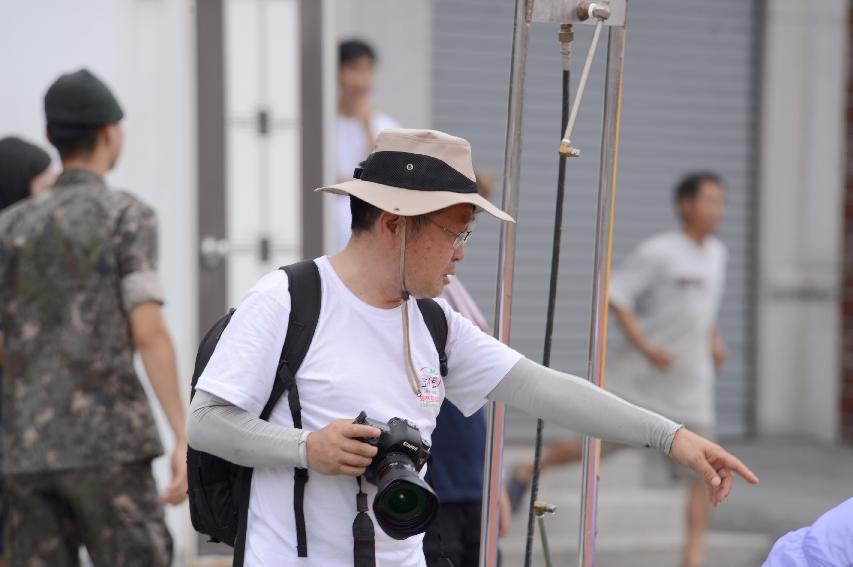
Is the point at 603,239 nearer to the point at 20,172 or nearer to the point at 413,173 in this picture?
the point at 413,173

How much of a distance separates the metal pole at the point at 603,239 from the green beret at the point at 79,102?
5.35 feet

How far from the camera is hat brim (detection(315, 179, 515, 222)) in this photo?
2598 mm

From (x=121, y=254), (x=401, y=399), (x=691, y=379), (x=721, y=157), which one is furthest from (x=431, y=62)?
(x=401, y=399)

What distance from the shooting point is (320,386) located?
8.52ft

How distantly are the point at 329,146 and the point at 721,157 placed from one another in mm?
5050

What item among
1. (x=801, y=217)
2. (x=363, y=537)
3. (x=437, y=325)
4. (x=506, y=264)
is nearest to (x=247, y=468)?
(x=363, y=537)

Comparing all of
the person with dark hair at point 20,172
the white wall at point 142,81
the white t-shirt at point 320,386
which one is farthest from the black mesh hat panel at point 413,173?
the white wall at point 142,81

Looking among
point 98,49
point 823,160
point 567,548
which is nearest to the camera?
point 98,49

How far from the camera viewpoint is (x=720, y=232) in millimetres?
10070

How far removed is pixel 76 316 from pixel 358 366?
1.54 m

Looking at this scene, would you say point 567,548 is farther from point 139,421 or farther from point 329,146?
point 139,421

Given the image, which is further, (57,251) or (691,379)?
(691,379)

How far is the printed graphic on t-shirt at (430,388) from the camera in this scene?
2707 mm

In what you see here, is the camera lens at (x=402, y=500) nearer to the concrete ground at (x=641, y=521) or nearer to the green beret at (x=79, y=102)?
the green beret at (x=79, y=102)
